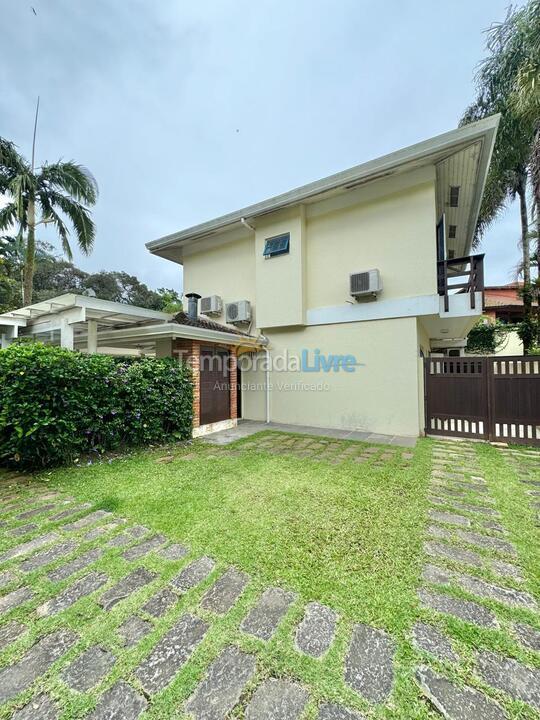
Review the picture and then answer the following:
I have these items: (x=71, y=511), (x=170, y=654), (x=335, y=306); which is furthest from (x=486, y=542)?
(x=335, y=306)

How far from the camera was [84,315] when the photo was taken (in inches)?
274

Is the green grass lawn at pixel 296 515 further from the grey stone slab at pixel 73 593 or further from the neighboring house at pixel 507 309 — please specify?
the neighboring house at pixel 507 309

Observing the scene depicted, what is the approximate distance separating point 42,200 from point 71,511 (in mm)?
13307

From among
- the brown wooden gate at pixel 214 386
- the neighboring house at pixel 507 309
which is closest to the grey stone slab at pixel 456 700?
the brown wooden gate at pixel 214 386


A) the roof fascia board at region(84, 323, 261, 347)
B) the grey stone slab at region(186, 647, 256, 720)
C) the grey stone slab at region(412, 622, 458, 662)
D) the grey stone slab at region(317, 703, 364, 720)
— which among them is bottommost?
the grey stone slab at region(412, 622, 458, 662)

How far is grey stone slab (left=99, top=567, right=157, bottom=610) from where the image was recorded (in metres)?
2.26

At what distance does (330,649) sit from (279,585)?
643mm

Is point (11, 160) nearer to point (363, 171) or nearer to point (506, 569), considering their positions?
point (363, 171)

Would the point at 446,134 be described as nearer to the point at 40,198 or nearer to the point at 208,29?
the point at 208,29

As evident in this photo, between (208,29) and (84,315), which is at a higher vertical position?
(208,29)

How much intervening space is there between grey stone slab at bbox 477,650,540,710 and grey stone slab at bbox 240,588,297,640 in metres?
1.22

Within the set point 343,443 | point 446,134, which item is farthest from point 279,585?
point 446,134

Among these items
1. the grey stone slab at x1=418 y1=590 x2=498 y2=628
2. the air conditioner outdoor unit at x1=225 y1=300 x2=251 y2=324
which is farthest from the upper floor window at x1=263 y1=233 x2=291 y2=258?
the grey stone slab at x1=418 y1=590 x2=498 y2=628

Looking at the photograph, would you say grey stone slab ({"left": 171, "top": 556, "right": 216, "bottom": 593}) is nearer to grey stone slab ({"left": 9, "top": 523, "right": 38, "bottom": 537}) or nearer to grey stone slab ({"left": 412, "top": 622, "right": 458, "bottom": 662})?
grey stone slab ({"left": 412, "top": 622, "right": 458, "bottom": 662})
